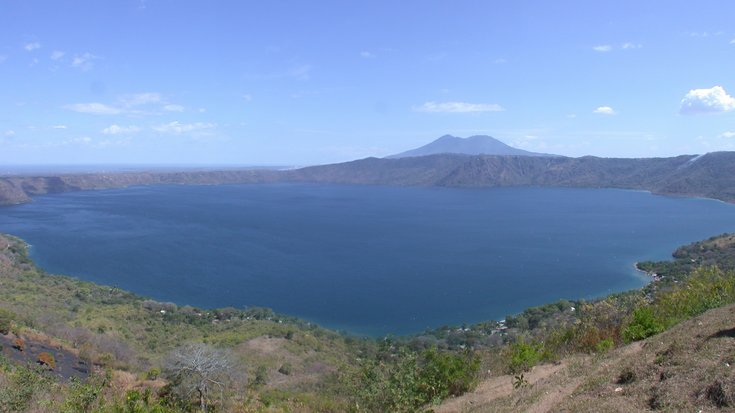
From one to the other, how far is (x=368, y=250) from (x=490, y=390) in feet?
166

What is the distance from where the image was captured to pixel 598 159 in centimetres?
16275

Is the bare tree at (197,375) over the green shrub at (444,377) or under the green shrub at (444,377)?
under

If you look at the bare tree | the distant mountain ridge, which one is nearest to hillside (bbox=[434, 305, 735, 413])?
the bare tree

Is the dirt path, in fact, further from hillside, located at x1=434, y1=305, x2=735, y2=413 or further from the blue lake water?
the blue lake water

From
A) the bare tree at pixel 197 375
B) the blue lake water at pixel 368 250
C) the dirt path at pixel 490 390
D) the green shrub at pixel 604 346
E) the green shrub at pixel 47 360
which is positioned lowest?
the blue lake water at pixel 368 250

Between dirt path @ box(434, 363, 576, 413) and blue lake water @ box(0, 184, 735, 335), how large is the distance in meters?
24.2

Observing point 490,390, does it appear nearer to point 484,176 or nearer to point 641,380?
point 641,380

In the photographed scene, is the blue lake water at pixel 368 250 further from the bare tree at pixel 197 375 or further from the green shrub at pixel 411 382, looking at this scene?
the green shrub at pixel 411 382

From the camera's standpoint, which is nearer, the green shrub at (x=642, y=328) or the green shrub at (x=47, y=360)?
the green shrub at (x=642, y=328)

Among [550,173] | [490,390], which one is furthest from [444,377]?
[550,173]

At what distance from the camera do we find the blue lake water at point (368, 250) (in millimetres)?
38281

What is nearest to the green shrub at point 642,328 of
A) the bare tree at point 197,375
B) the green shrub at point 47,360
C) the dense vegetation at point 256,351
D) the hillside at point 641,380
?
the dense vegetation at point 256,351

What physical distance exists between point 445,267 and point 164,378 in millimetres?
39967

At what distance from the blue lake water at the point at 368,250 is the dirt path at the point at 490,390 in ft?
79.3
